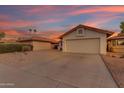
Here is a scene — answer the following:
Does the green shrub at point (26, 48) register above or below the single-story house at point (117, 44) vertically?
below

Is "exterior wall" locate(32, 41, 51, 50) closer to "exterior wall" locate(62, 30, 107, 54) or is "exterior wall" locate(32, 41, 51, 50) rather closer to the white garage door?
"exterior wall" locate(62, 30, 107, 54)

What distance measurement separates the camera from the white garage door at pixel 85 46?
42.0 ft

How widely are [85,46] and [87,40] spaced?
2.71 feet

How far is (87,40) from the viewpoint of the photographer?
13.5 m

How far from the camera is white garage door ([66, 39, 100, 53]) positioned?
12.8 meters

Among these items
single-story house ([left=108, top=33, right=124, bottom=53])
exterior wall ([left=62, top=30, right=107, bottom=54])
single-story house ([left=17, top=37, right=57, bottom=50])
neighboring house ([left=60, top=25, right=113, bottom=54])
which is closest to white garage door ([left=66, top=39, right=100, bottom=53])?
neighboring house ([left=60, top=25, right=113, bottom=54])

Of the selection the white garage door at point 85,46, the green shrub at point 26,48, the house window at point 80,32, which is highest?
the house window at point 80,32

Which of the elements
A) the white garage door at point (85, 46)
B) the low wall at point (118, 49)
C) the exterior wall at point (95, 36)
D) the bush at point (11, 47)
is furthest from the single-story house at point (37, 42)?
the low wall at point (118, 49)

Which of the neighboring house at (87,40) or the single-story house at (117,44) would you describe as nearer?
the neighboring house at (87,40)

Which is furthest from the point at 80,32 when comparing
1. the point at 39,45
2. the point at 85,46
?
the point at 39,45

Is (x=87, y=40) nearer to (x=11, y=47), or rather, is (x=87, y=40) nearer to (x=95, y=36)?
(x=95, y=36)

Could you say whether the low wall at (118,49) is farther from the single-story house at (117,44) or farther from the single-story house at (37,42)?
the single-story house at (37,42)
